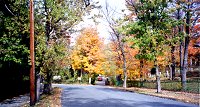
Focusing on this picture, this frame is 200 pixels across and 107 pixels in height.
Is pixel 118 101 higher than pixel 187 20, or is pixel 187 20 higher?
pixel 187 20

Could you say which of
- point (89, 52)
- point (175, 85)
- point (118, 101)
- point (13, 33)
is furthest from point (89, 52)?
point (118, 101)

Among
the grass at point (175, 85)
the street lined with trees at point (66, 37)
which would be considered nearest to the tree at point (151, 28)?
the street lined with trees at point (66, 37)

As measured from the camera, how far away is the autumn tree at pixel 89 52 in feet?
213

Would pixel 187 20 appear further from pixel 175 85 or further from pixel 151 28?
pixel 175 85

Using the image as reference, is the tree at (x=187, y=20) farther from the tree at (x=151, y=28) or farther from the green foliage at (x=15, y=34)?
the green foliage at (x=15, y=34)

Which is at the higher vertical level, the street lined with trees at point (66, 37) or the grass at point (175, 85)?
the street lined with trees at point (66, 37)

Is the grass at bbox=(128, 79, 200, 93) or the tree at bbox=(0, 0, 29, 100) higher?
the tree at bbox=(0, 0, 29, 100)

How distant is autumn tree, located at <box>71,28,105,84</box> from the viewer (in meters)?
64.9

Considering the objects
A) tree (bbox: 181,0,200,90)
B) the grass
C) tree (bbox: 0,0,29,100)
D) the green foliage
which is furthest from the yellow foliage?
the green foliage

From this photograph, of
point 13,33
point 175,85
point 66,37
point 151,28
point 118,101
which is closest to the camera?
point 118,101

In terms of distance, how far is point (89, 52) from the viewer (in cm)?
6575

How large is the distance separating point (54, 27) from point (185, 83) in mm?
13486

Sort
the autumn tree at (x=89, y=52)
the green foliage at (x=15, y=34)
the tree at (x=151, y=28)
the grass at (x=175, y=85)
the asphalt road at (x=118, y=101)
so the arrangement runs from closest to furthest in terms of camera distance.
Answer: the asphalt road at (x=118, y=101), the green foliage at (x=15, y=34), the grass at (x=175, y=85), the tree at (x=151, y=28), the autumn tree at (x=89, y=52)

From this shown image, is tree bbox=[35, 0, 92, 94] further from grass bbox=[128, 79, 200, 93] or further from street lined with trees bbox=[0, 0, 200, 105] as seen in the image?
grass bbox=[128, 79, 200, 93]
